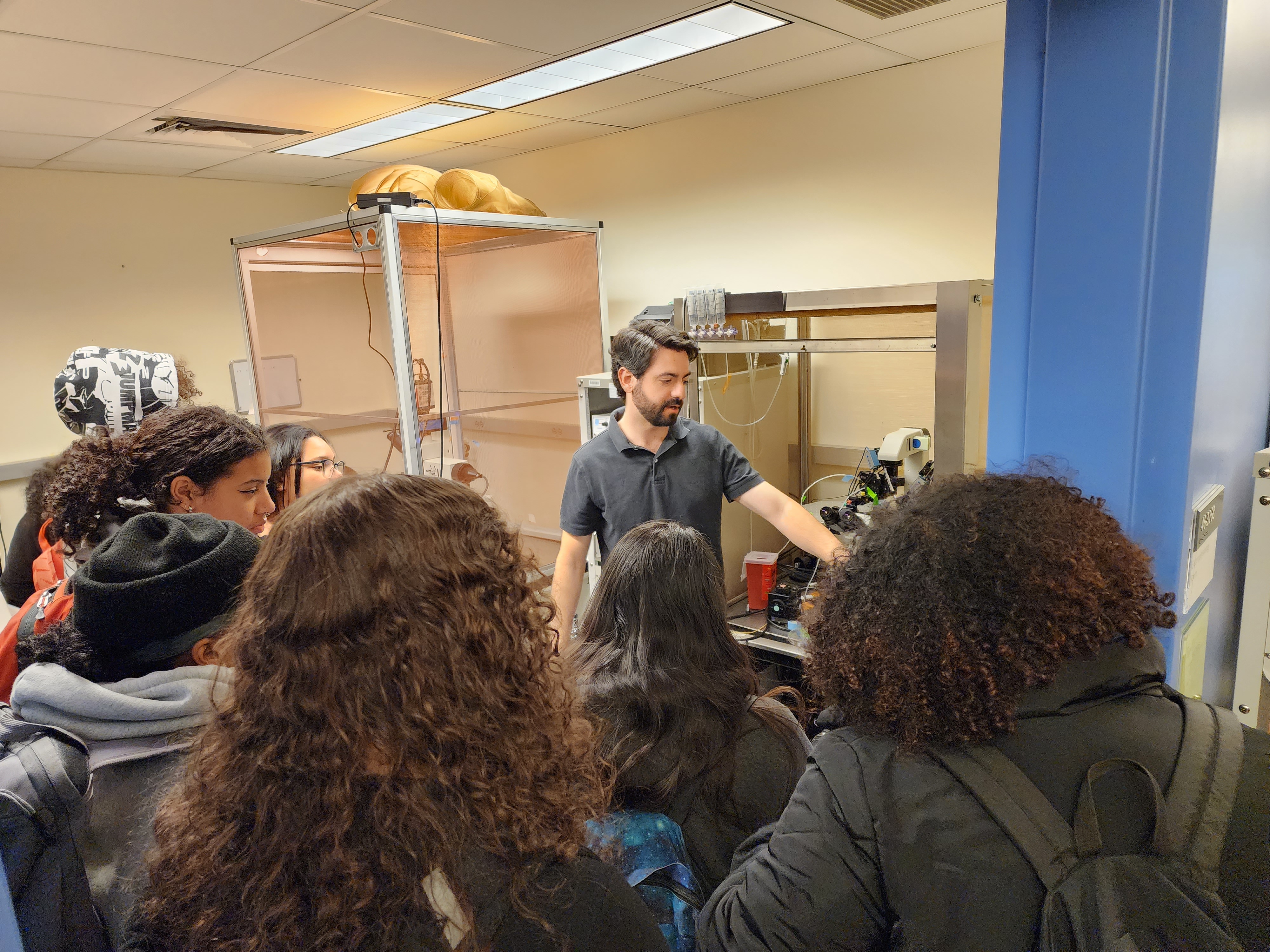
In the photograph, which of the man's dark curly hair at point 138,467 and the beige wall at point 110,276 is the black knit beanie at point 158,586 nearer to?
the man's dark curly hair at point 138,467

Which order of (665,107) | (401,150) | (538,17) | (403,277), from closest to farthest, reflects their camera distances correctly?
(538,17) → (403,277) → (665,107) → (401,150)

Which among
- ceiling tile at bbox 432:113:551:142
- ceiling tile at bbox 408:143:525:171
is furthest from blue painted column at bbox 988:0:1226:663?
ceiling tile at bbox 408:143:525:171

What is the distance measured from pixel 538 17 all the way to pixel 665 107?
1252 millimetres

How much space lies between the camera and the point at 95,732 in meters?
0.82

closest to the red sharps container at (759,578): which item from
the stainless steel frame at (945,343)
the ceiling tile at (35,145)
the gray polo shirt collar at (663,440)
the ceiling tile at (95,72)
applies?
the gray polo shirt collar at (663,440)

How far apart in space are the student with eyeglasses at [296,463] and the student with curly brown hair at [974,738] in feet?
5.19

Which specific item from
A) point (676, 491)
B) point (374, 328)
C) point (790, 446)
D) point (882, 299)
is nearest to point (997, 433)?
point (882, 299)

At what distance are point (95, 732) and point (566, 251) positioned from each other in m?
2.60

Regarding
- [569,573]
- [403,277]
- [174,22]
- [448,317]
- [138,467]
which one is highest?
[174,22]

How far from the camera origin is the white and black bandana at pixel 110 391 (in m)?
1.76

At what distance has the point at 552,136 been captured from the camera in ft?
12.5

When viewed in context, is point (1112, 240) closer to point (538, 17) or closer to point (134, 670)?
point (134, 670)

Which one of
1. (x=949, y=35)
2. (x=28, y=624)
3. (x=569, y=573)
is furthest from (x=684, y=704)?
(x=949, y=35)

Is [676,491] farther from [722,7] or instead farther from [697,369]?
[722,7]
